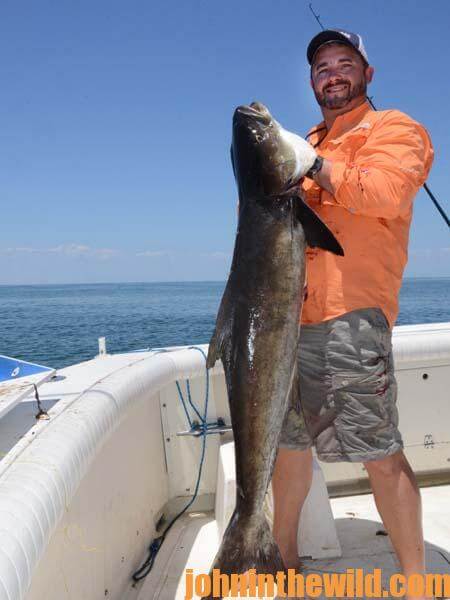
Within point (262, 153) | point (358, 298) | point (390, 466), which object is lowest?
point (390, 466)

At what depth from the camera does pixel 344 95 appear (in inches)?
112


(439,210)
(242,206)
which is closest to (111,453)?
(242,206)

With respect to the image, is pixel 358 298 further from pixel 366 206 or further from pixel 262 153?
pixel 262 153

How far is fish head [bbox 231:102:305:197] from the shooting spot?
2525 millimetres

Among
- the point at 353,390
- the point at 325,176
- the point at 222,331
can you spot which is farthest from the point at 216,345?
the point at 325,176

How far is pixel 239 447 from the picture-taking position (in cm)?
249

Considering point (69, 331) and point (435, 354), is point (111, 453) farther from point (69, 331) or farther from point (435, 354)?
point (69, 331)

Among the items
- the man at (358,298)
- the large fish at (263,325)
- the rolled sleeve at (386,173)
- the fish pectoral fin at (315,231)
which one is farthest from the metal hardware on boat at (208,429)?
the rolled sleeve at (386,173)

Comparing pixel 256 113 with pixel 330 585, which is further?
pixel 330 585

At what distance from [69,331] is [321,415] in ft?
74.3

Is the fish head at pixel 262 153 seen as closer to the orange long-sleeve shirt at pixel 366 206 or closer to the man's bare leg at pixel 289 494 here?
the orange long-sleeve shirt at pixel 366 206

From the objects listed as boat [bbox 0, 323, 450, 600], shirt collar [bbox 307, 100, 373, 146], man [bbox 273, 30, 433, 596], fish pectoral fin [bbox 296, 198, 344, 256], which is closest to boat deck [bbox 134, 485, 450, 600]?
boat [bbox 0, 323, 450, 600]

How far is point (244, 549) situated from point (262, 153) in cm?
188

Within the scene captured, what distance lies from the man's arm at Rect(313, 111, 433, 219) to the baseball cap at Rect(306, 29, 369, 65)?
496 mm
